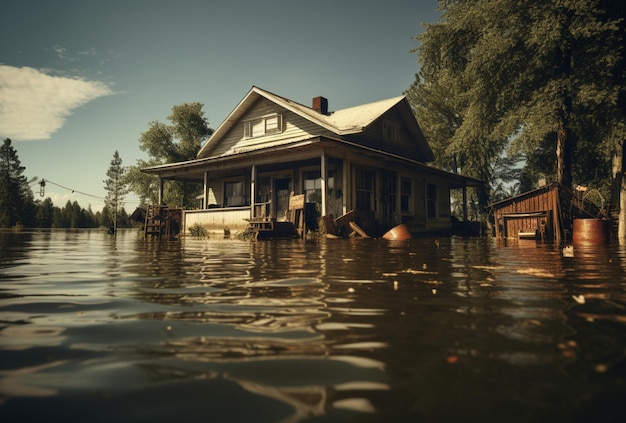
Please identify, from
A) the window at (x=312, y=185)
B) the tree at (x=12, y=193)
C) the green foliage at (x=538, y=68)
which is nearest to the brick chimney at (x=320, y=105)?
the window at (x=312, y=185)

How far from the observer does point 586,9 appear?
12.7 m

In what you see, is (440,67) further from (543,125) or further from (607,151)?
(607,151)

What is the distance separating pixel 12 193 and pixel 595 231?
75161 mm

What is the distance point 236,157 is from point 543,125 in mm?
11822

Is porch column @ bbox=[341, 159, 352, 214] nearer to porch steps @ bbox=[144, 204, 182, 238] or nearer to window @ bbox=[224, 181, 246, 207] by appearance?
window @ bbox=[224, 181, 246, 207]

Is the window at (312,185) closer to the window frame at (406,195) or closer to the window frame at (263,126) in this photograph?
the window frame at (263,126)

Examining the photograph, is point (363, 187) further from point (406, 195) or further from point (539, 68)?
point (539, 68)

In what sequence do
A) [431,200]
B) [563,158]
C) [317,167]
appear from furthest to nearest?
1. [431,200]
2. [317,167]
3. [563,158]

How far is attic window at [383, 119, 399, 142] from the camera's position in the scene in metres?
18.4

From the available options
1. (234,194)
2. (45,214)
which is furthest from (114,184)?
(234,194)

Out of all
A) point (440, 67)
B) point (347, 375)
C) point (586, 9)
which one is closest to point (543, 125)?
point (586, 9)

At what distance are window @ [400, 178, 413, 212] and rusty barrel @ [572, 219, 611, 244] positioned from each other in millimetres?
8628

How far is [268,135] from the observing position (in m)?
18.2

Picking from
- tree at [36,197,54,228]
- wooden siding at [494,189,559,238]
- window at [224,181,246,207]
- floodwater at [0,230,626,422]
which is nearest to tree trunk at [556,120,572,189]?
wooden siding at [494,189,559,238]
